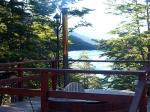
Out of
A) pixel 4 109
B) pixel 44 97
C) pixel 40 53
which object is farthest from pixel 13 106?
pixel 40 53

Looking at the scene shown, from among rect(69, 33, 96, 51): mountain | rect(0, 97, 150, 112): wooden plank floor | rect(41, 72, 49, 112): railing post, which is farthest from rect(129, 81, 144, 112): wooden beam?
rect(69, 33, 96, 51): mountain

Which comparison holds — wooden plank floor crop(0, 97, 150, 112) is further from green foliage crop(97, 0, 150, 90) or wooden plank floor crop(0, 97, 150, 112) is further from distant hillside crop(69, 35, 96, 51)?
distant hillside crop(69, 35, 96, 51)

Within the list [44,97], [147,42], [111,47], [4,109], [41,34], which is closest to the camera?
[44,97]

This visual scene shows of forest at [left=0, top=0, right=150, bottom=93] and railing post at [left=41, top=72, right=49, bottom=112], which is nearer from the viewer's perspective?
railing post at [left=41, top=72, right=49, bottom=112]

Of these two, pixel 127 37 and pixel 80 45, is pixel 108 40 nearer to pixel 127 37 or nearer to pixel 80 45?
pixel 127 37

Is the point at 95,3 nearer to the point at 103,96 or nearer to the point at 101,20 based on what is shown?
the point at 101,20

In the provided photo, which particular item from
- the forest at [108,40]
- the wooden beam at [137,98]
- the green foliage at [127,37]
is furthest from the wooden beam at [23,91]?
the green foliage at [127,37]

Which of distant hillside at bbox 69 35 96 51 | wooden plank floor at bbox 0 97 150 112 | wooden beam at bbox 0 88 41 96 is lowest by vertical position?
wooden plank floor at bbox 0 97 150 112

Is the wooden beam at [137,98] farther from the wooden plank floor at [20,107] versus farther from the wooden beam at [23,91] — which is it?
the wooden plank floor at [20,107]

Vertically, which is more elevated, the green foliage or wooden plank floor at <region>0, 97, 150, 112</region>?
the green foliage

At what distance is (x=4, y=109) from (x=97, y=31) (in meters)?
→ 9.20

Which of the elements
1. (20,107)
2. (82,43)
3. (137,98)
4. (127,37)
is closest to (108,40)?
(127,37)

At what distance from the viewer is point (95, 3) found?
53.7ft

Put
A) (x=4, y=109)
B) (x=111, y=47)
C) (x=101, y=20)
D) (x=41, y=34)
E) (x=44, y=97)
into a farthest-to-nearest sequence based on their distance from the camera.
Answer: (x=101, y=20)
(x=41, y=34)
(x=111, y=47)
(x=4, y=109)
(x=44, y=97)
